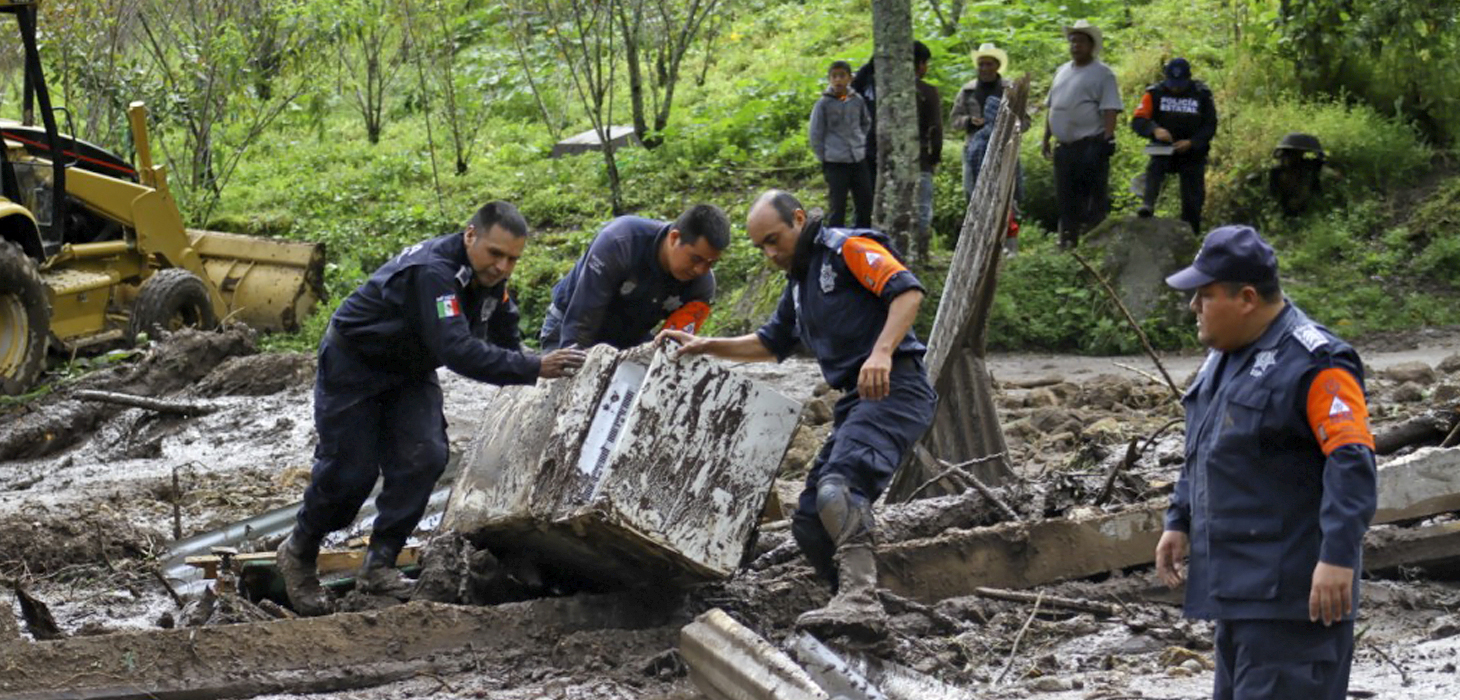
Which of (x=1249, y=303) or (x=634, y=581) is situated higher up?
(x=1249, y=303)

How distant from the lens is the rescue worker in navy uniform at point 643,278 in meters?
6.92

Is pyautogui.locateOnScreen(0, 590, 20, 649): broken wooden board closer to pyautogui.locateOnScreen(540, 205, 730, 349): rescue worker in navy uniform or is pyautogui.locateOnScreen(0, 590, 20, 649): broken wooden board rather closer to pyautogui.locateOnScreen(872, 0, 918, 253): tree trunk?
pyautogui.locateOnScreen(540, 205, 730, 349): rescue worker in navy uniform

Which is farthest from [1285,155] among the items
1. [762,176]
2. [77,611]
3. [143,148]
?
[77,611]

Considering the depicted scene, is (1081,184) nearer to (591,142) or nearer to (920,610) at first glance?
(591,142)

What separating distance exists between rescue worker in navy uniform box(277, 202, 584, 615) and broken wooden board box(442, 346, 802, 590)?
0.37 meters

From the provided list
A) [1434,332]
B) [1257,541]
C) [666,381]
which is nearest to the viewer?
[1257,541]

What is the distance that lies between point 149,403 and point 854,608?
292 inches

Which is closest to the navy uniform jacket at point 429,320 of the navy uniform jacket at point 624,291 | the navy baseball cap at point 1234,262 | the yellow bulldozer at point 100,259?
the navy uniform jacket at point 624,291

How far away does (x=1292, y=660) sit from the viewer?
3.98 metres

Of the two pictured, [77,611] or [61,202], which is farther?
[61,202]

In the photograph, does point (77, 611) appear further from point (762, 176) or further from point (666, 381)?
point (762, 176)

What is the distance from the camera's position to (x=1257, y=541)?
4.02 metres

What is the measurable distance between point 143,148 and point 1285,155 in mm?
9410

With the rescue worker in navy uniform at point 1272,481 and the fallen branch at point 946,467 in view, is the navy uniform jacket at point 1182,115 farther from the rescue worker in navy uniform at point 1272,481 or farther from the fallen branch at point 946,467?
the rescue worker in navy uniform at point 1272,481
